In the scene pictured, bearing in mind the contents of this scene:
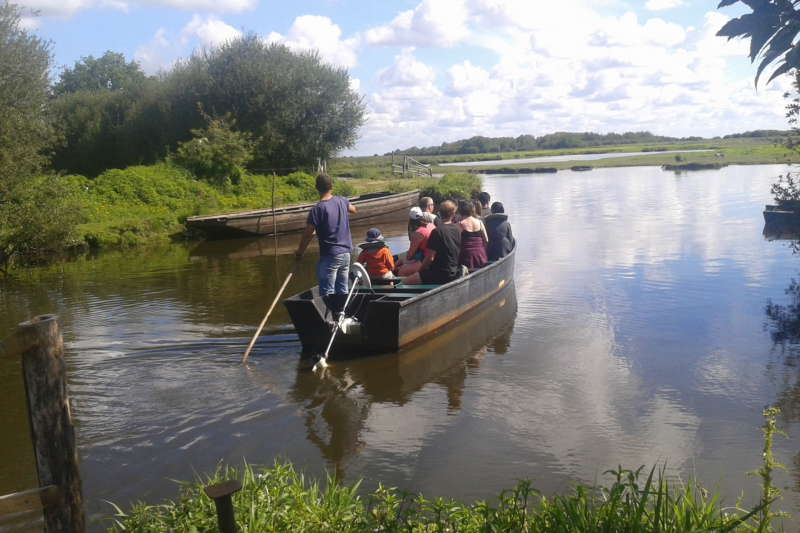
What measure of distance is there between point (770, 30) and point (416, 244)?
7.72m

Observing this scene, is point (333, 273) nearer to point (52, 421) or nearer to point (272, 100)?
point (52, 421)

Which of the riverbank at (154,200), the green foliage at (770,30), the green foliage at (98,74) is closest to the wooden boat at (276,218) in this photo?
the riverbank at (154,200)

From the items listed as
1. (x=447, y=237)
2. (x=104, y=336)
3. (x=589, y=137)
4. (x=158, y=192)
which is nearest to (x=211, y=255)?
(x=158, y=192)

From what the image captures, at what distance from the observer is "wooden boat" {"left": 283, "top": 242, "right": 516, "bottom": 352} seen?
25.1 ft

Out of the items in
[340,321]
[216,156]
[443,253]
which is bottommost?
[340,321]

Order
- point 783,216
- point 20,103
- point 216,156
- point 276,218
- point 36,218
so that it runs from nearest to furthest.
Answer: point 783,216 → point 36,218 → point 20,103 → point 276,218 → point 216,156

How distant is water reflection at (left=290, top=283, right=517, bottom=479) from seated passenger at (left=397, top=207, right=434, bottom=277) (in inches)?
45.4

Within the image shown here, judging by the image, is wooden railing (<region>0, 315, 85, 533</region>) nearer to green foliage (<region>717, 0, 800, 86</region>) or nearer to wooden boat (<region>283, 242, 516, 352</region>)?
green foliage (<region>717, 0, 800, 86</region>)

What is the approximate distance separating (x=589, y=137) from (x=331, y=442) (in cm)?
13775

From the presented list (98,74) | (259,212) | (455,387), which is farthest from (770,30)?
(98,74)

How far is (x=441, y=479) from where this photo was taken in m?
4.71

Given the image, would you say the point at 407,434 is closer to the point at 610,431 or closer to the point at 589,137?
the point at 610,431

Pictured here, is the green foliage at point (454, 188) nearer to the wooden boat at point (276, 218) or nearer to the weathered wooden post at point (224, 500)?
the wooden boat at point (276, 218)

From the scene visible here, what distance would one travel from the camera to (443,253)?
8836 millimetres
